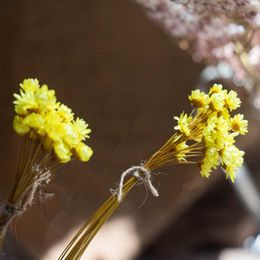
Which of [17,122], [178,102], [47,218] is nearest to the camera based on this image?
[17,122]

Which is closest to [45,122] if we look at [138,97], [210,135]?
[210,135]

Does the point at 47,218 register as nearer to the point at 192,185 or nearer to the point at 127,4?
the point at 192,185

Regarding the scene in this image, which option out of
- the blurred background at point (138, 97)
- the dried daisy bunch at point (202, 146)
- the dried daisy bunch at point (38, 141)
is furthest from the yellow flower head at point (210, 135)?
the blurred background at point (138, 97)

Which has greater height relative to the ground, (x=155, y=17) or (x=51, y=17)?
(x=155, y=17)

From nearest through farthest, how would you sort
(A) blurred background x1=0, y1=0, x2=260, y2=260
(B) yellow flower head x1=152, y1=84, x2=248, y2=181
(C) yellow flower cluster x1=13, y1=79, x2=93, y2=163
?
(C) yellow flower cluster x1=13, y1=79, x2=93, y2=163 < (B) yellow flower head x1=152, y1=84, x2=248, y2=181 < (A) blurred background x1=0, y1=0, x2=260, y2=260

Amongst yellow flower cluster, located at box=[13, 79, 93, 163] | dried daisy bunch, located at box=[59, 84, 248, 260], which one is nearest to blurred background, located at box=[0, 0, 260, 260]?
dried daisy bunch, located at box=[59, 84, 248, 260]

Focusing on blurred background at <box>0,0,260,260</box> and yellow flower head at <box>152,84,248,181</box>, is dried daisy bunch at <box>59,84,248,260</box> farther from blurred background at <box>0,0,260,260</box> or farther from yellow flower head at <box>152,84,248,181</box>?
blurred background at <box>0,0,260,260</box>

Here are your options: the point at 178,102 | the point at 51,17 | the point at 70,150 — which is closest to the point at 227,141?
the point at 70,150
